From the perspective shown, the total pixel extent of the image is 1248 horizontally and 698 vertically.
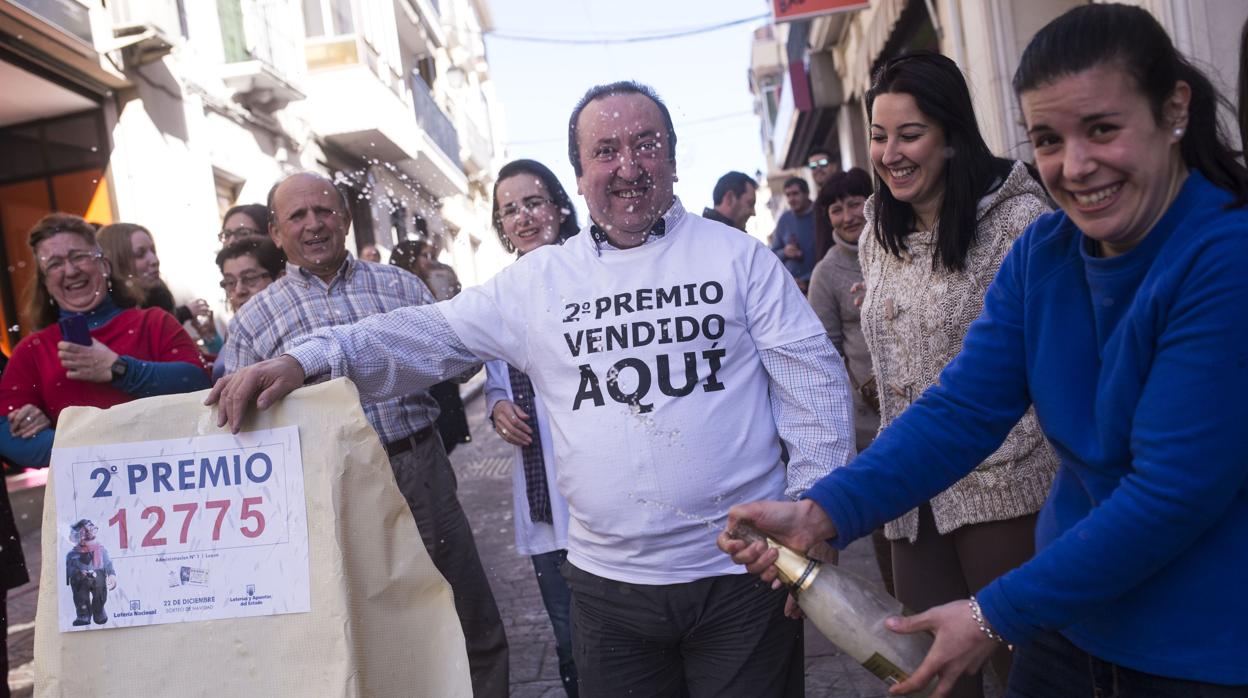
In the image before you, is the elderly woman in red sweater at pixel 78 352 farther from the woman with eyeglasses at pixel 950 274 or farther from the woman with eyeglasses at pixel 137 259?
the woman with eyeglasses at pixel 950 274

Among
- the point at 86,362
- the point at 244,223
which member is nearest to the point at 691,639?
the point at 86,362

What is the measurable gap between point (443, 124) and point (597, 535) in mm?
24558

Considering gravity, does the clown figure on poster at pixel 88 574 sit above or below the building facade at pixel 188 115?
below

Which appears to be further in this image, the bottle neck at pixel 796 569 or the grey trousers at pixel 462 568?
the grey trousers at pixel 462 568

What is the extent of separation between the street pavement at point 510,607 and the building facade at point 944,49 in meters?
2.21

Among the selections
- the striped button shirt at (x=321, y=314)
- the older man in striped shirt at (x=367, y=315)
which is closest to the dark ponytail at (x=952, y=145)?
the striped button shirt at (x=321, y=314)

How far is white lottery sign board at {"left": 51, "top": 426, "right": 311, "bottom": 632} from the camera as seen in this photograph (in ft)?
7.09

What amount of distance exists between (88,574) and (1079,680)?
1.89 m

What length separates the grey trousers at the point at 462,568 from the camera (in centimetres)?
405

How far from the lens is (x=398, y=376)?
2613mm

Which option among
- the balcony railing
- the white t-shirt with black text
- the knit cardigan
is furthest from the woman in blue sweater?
the balcony railing

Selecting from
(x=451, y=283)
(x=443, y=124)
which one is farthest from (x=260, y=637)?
(x=443, y=124)

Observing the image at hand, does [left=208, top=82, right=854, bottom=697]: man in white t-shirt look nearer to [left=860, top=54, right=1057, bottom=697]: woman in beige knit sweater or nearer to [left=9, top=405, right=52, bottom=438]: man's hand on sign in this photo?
[left=860, top=54, right=1057, bottom=697]: woman in beige knit sweater

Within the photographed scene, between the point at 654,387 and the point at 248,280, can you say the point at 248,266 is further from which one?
the point at 654,387
